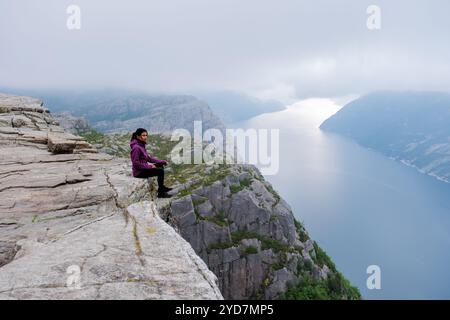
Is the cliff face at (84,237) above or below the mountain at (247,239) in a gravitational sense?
above

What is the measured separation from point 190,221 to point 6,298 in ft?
250

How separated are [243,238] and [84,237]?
78878 mm

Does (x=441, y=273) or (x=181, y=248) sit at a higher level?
(x=181, y=248)

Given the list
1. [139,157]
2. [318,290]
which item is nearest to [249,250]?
[318,290]

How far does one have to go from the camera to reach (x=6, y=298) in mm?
7305

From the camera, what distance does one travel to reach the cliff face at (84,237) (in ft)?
26.5

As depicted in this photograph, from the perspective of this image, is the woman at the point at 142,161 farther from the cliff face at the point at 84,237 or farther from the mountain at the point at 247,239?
the mountain at the point at 247,239

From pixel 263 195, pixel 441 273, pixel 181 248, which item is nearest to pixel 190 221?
pixel 263 195

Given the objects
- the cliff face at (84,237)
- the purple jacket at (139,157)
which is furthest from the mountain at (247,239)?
the purple jacket at (139,157)

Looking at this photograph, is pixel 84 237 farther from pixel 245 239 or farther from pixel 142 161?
pixel 245 239

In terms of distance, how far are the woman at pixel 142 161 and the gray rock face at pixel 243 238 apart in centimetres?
5905

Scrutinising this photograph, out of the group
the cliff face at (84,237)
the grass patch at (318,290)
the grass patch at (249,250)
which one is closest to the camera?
the cliff face at (84,237)

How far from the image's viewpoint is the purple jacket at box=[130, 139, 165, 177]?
1822cm
